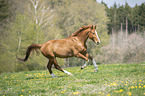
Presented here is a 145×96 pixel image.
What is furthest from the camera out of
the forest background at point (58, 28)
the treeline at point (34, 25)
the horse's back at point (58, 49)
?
the forest background at point (58, 28)

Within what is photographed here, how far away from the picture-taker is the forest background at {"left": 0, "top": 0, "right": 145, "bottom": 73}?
972 inches

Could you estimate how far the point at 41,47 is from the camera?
986cm

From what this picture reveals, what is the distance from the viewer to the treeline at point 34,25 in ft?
80.0

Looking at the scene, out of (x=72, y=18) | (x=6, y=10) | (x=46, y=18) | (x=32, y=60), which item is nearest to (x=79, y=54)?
(x=32, y=60)

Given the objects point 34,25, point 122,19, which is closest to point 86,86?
point 34,25

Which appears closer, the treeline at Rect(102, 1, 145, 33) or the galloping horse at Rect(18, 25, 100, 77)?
the galloping horse at Rect(18, 25, 100, 77)

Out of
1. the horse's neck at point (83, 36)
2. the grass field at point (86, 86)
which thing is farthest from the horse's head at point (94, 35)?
the grass field at point (86, 86)

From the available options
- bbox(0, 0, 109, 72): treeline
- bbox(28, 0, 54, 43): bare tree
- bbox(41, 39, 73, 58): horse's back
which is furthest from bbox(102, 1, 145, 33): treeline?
bbox(41, 39, 73, 58): horse's back

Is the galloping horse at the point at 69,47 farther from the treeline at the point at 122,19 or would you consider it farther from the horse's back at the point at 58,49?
the treeline at the point at 122,19

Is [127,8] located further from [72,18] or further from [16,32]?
[16,32]

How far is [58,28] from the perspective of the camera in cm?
3716

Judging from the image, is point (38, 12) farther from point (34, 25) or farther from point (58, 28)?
point (58, 28)

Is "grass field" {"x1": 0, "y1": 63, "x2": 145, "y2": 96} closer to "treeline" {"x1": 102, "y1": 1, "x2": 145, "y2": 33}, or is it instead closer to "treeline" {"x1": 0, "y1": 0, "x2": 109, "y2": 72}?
"treeline" {"x1": 0, "y1": 0, "x2": 109, "y2": 72}

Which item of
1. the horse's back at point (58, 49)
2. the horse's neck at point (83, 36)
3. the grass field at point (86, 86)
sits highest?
the horse's neck at point (83, 36)
